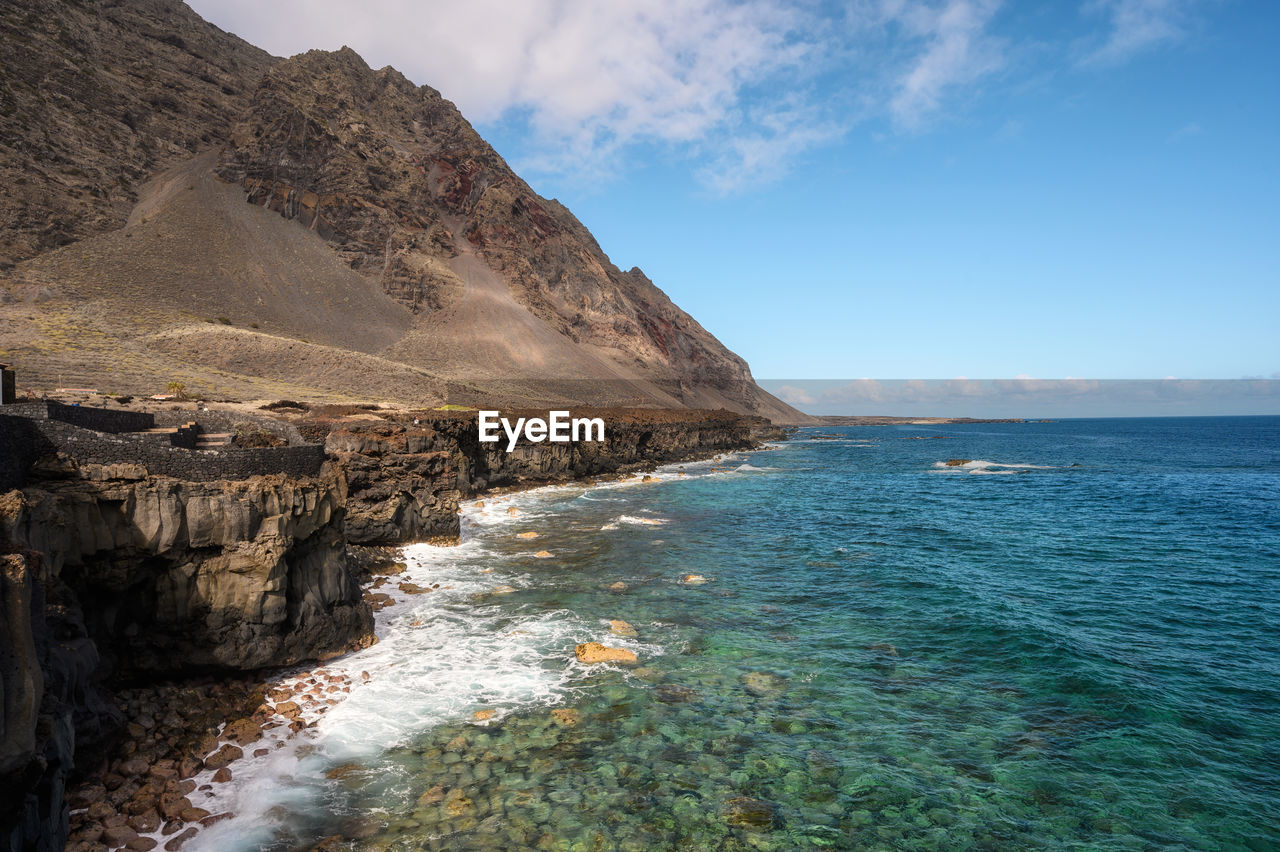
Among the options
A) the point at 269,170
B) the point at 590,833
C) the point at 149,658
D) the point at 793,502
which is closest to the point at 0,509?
the point at 149,658

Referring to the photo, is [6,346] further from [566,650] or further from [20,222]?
[566,650]

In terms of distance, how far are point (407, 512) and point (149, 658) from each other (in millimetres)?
14953

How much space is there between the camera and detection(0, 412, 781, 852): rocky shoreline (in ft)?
25.9

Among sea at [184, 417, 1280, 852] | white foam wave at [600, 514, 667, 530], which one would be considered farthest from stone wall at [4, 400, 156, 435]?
white foam wave at [600, 514, 667, 530]

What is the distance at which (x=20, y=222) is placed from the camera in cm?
7550

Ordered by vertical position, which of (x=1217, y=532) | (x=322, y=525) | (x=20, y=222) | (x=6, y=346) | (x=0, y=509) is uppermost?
(x=20, y=222)

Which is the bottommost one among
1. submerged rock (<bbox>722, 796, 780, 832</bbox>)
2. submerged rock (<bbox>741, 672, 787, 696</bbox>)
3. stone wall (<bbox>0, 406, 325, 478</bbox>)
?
submerged rock (<bbox>722, 796, 780, 832</bbox>)

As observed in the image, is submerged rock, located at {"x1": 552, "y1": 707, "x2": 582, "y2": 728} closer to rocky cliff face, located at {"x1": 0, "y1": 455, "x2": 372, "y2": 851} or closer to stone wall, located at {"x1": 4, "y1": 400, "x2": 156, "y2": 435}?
rocky cliff face, located at {"x1": 0, "y1": 455, "x2": 372, "y2": 851}

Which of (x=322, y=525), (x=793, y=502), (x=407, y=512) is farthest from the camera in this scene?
(x=793, y=502)

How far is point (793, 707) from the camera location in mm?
13195

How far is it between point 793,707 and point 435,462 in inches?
834

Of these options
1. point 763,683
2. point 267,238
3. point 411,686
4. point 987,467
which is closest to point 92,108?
point 267,238

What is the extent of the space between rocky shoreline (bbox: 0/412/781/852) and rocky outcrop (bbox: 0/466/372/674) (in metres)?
0.03

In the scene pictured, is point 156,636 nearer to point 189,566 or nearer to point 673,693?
point 189,566
